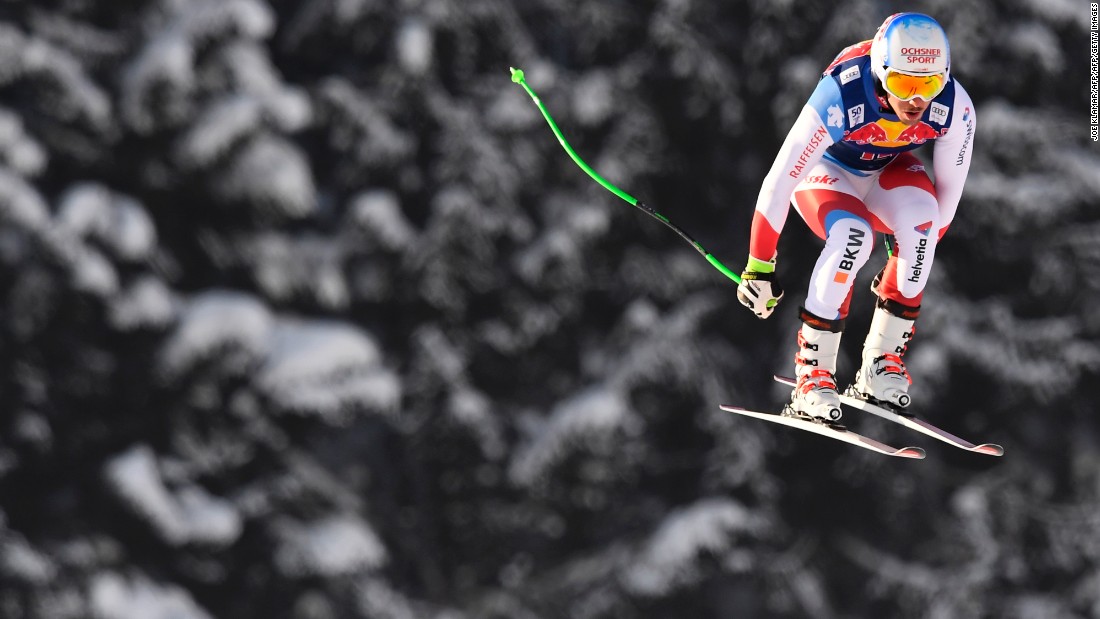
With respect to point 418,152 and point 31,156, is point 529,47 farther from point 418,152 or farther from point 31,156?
point 31,156

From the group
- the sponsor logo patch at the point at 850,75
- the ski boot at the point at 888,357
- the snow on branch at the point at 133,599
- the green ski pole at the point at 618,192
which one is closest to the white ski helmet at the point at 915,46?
the sponsor logo patch at the point at 850,75

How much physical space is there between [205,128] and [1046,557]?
1321 cm

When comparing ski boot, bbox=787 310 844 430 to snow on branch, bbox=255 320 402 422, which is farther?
snow on branch, bbox=255 320 402 422

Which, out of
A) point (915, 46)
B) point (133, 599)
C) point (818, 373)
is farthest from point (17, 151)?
point (915, 46)

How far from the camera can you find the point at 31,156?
19359 millimetres

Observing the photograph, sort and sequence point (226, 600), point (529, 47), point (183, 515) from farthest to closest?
point (529, 47) < point (226, 600) < point (183, 515)

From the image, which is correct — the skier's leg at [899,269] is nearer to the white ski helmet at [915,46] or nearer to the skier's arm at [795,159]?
the skier's arm at [795,159]

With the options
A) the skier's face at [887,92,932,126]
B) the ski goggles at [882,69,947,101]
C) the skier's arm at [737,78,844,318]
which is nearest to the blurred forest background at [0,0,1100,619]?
the skier's arm at [737,78,844,318]

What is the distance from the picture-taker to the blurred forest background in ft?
67.2

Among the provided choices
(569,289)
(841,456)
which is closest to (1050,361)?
(841,456)

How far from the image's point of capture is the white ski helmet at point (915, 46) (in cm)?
717

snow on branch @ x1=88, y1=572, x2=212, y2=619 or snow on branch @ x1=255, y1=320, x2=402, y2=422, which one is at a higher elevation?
snow on branch @ x1=255, y1=320, x2=402, y2=422

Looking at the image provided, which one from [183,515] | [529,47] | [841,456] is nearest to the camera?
[183,515]

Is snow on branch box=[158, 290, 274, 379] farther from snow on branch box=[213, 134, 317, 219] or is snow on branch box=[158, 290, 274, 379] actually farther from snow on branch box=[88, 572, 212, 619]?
snow on branch box=[88, 572, 212, 619]
